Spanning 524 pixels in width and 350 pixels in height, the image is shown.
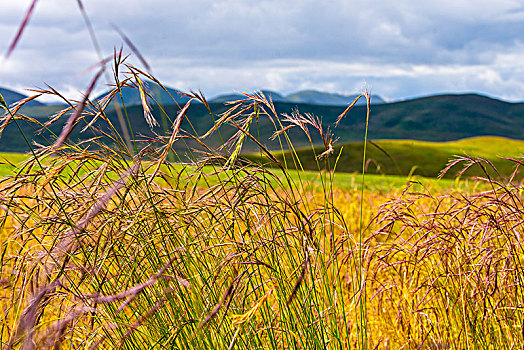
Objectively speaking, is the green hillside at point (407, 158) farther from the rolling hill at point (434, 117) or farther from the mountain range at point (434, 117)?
the mountain range at point (434, 117)

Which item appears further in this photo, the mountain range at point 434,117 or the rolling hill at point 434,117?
the mountain range at point 434,117

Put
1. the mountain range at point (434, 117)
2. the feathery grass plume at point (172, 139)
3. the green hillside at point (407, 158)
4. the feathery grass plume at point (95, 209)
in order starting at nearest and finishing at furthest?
the feathery grass plume at point (95, 209) < the feathery grass plume at point (172, 139) < the green hillside at point (407, 158) < the mountain range at point (434, 117)

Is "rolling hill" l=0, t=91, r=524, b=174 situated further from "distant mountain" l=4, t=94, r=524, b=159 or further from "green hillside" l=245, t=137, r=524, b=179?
"green hillside" l=245, t=137, r=524, b=179

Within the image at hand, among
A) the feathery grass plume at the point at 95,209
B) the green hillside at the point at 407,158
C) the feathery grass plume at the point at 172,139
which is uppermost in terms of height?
the feathery grass plume at the point at 172,139

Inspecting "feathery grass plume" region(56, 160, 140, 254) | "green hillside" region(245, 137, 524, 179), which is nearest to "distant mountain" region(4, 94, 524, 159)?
"green hillside" region(245, 137, 524, 179)

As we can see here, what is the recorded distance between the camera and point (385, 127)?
16238cm

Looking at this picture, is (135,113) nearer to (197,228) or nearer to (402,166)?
(402,166)

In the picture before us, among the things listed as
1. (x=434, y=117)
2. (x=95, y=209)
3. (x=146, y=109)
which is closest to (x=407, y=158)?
(x=146, y=109)

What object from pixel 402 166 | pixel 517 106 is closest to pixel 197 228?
pixel 402 166

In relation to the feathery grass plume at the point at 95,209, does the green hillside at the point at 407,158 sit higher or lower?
lower

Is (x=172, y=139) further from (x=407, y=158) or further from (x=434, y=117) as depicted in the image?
(x=434, y=117)

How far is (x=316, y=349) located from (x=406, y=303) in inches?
67.2

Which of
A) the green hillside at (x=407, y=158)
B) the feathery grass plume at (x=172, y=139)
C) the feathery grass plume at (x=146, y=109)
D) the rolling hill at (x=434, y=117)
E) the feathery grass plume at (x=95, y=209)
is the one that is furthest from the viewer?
the rolling hill at (x=434, y=117)

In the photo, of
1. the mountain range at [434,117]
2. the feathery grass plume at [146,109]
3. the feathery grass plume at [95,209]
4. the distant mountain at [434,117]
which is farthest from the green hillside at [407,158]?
the distant mountain at [434,117]
